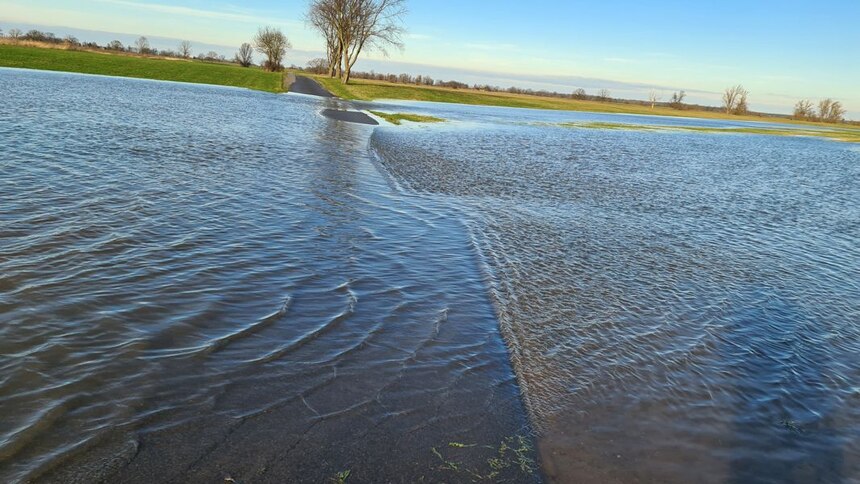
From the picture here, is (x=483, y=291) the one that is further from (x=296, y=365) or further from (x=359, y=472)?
(x=359, y=472)

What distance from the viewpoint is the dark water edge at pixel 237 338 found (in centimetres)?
420

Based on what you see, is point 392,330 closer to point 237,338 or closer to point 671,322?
point 237,338

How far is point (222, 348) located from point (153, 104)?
2745 cm

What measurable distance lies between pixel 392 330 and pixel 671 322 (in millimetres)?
4004

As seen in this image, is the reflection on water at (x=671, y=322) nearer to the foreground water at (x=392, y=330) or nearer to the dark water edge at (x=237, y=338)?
the foreground water at (x=392, y=330)

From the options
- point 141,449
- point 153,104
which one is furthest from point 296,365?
point 153,104

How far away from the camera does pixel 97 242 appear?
Result: 811 centimetres

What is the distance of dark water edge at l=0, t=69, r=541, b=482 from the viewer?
4195mm

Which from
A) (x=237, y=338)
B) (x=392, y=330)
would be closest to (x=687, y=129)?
(x=392, y=330)

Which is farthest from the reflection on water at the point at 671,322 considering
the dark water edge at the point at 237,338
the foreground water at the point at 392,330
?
the dark water edge at the point at 237,338

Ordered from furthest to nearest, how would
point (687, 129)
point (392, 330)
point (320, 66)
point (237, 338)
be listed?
point (320, 66) → point (687, 129) → point (392, 330) → point (237, 338)

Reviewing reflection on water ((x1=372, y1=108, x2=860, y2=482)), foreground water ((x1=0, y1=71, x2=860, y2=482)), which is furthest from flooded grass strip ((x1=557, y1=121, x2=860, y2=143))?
foreground water ((x1=0, y1=71, x2=860, y2=482))

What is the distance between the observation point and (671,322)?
7742mm

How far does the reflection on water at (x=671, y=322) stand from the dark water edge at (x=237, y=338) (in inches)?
22.8
